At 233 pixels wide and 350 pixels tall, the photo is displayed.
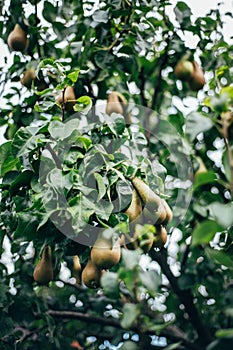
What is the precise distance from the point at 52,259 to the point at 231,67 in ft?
2.71

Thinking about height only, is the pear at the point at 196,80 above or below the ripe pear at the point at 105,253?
below

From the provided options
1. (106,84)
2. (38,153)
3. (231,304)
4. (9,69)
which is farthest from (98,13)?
(231,304)

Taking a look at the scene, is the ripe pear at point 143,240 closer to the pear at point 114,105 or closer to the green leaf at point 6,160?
the green leaf at point 6,160

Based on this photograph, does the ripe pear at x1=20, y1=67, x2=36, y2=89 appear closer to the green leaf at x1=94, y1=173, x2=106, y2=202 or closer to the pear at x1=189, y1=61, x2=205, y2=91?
the pear at x1=189, y1=61, x2=205, y2=91

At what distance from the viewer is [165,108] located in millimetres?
1771

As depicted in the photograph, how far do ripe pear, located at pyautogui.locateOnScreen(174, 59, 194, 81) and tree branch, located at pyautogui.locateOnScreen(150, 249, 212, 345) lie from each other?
1.46 ft

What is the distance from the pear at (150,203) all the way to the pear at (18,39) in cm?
72

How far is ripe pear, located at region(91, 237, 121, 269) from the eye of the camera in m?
1.04

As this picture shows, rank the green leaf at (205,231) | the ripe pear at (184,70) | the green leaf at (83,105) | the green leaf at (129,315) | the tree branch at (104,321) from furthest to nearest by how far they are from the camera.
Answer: the ripe pear at (184,70) < the tree branch at (104,321) < the green leaf at (83,105) < the green leaf at (129,315) < the green leaf at (205,231)

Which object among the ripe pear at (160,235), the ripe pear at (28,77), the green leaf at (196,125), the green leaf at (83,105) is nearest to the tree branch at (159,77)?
the ripe pear at (28,77)

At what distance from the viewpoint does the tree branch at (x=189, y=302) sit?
4.45ft

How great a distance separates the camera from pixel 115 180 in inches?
41.9

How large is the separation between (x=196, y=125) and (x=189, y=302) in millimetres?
805

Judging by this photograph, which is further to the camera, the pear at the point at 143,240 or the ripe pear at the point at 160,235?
the ripe pear at the point at 160,235
